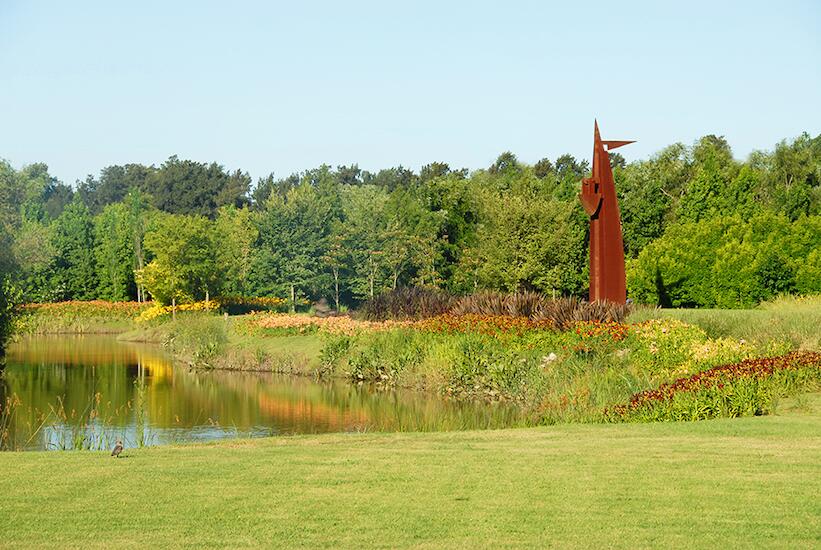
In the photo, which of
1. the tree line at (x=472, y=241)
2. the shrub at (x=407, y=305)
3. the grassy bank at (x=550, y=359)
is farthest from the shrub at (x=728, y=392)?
the tree line at (x=472, y=241)

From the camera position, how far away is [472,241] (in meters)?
52.1

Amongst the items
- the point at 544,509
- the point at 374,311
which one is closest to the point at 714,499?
the point at 544,509

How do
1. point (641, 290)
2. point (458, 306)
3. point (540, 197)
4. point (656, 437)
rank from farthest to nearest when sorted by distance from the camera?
point (540, 197) < point (641, 290) < point (458, 306) < point (656, 437)

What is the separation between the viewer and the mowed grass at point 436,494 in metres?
8.09

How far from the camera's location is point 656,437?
1248 cm

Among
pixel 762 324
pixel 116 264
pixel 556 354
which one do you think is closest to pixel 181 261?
pixel 116 264

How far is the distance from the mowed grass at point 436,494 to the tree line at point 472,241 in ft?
70.4

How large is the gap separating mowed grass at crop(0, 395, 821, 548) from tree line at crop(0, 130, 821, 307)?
21453mm

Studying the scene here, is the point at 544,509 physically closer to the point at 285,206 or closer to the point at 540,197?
the point at 540,197

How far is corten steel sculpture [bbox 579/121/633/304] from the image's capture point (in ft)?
91.1

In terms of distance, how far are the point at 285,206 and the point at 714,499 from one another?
5525 cm

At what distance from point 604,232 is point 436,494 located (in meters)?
19.3

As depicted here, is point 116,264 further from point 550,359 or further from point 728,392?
point 728,392

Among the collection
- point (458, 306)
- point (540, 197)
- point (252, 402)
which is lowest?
point (252, 402)
